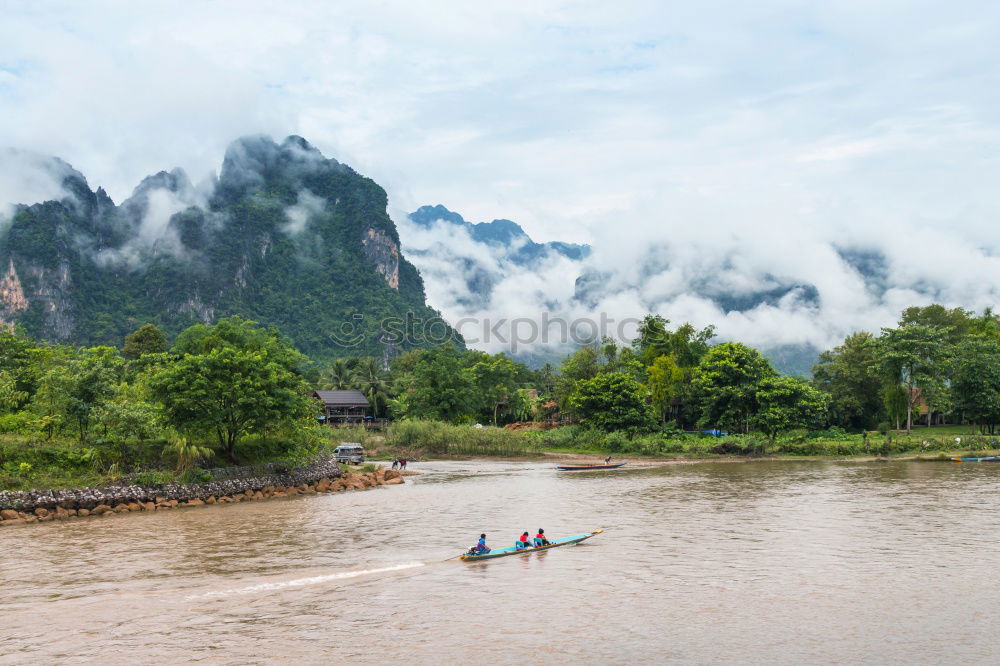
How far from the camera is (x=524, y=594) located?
18.5 m

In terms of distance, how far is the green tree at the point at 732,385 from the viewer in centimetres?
5997

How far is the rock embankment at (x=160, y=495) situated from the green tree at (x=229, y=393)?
8.76 ft

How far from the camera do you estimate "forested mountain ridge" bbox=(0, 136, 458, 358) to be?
13100 cm

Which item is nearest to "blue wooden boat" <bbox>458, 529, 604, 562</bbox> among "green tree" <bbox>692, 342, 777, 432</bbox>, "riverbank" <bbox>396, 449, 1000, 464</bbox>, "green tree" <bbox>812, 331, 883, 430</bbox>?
"riverbank" <bbox>396, 449, 1000, 464</bbox>

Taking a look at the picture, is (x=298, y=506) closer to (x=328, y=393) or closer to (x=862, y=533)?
(x=862, y=533)

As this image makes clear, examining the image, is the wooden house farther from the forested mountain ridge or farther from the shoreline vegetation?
the forested mountain ridge

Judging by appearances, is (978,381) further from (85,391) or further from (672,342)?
(85,391)

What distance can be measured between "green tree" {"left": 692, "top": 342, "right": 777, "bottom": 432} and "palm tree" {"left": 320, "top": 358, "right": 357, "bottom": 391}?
44.0 meters

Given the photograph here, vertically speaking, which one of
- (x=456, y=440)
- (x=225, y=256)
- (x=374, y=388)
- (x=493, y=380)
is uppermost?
(x=225, y=256)

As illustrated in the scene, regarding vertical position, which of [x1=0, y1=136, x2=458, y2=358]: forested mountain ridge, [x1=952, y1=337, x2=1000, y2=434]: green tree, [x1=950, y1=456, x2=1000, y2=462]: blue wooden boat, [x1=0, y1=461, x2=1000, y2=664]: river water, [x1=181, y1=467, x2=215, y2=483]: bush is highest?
[x1=0, y1=136, x2=458, y2=358]: forested mountain ridge

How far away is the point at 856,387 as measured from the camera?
65.1m

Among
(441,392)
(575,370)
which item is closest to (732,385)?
(575,370)

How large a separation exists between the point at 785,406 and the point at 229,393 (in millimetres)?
41610

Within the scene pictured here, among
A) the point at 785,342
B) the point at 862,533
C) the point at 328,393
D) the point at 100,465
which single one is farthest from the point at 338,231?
the point at 862,533
